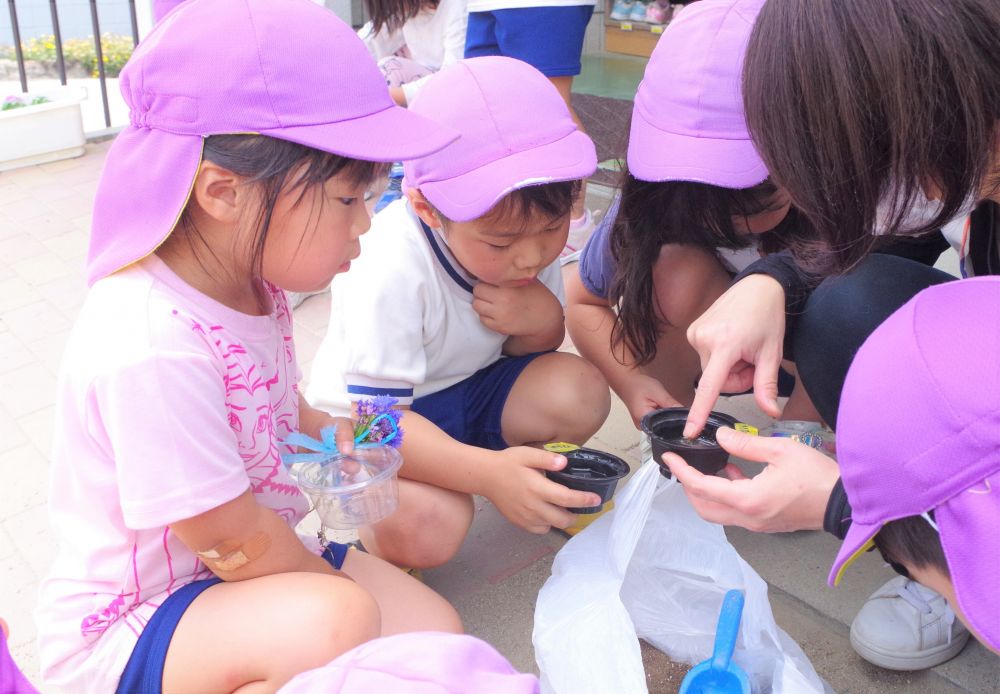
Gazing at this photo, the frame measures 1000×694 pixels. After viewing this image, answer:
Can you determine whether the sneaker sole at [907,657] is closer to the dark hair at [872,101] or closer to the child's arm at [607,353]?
the child's arm at [607,353]

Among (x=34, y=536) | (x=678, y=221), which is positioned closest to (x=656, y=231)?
(x=678, y=221)

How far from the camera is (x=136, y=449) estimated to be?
46.4 inches

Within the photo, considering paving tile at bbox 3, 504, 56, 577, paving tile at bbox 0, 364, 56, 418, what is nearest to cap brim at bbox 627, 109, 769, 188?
paving tile at bbox 3, 504, 56, 577

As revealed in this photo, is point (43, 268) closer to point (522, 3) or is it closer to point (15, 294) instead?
point (15, 294)

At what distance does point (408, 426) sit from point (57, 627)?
685 millimetres

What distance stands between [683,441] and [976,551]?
→ 29.3 inches

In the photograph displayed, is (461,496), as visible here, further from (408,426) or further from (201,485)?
(201,485)

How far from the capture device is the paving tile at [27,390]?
7.84 ft

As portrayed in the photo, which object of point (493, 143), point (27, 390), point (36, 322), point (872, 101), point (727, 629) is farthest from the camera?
point (36, 322)

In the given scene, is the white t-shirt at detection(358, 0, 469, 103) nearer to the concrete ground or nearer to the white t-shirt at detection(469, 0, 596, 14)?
the white t-shirt at detection(469, 0, 596, 14)

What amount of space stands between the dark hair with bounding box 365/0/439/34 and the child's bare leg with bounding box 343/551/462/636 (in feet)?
6.36

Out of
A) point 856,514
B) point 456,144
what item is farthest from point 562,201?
point 856,514

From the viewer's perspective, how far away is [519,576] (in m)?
1.83

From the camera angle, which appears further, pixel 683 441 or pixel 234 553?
pixel 683 441
